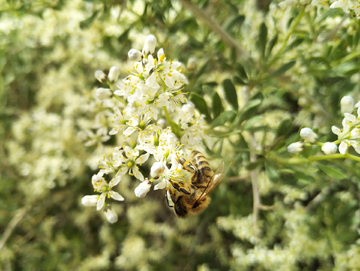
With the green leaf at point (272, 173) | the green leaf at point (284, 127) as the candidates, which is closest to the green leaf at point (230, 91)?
the green leaf at point (284, 127)

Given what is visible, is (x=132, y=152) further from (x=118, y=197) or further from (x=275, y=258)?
(x=275, y=258)

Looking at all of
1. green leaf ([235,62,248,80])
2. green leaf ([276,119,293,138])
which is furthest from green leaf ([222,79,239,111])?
green leaf ([276,119,293,138])

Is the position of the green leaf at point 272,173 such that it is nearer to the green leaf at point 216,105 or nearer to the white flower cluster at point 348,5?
the green leaf at point 216,105

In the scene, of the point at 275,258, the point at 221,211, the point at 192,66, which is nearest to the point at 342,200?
the point at 275,258

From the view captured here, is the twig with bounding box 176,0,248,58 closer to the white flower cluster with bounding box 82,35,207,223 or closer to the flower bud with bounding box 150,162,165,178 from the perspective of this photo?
the white flower cluster with bounding box 82,35,207,223

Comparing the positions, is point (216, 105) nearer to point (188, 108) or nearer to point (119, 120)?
point (188, 108)

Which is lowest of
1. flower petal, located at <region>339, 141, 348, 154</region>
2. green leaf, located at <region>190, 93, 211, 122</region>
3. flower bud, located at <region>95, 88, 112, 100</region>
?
flower petal, located at <region>339, 141, 348, 154</region>
